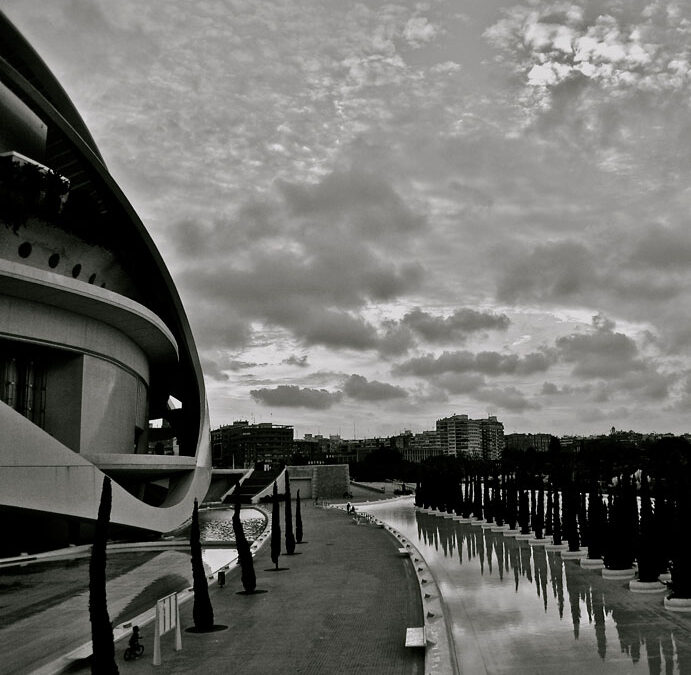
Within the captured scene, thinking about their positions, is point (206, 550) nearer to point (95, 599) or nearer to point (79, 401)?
point (79, 401)

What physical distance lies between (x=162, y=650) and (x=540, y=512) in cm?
1582

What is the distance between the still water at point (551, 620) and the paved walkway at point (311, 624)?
0.92 meters

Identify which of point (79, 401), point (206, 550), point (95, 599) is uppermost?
point (79, 401)

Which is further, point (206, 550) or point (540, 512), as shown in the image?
point (206, 550)

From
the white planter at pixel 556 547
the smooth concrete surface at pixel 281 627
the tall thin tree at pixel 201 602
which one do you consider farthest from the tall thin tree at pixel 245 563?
the white planter at pixel 556 547

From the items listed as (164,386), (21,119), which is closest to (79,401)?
(21,119)

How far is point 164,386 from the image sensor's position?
41844 millimetres

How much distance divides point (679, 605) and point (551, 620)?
2.41 meters

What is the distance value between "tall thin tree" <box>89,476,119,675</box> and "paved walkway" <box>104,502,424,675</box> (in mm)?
1820

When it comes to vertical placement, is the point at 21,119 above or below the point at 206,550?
above

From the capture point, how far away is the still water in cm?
970

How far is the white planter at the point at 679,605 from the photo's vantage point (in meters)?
12.7

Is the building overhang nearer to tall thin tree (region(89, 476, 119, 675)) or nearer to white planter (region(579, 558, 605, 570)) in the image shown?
tall thin tree (region(89, 476, 119, 675))

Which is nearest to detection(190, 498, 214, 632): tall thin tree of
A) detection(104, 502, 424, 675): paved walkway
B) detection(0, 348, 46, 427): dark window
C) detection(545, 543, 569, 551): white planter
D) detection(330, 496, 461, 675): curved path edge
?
detection(104, 502, 424, 675): paved walkway
